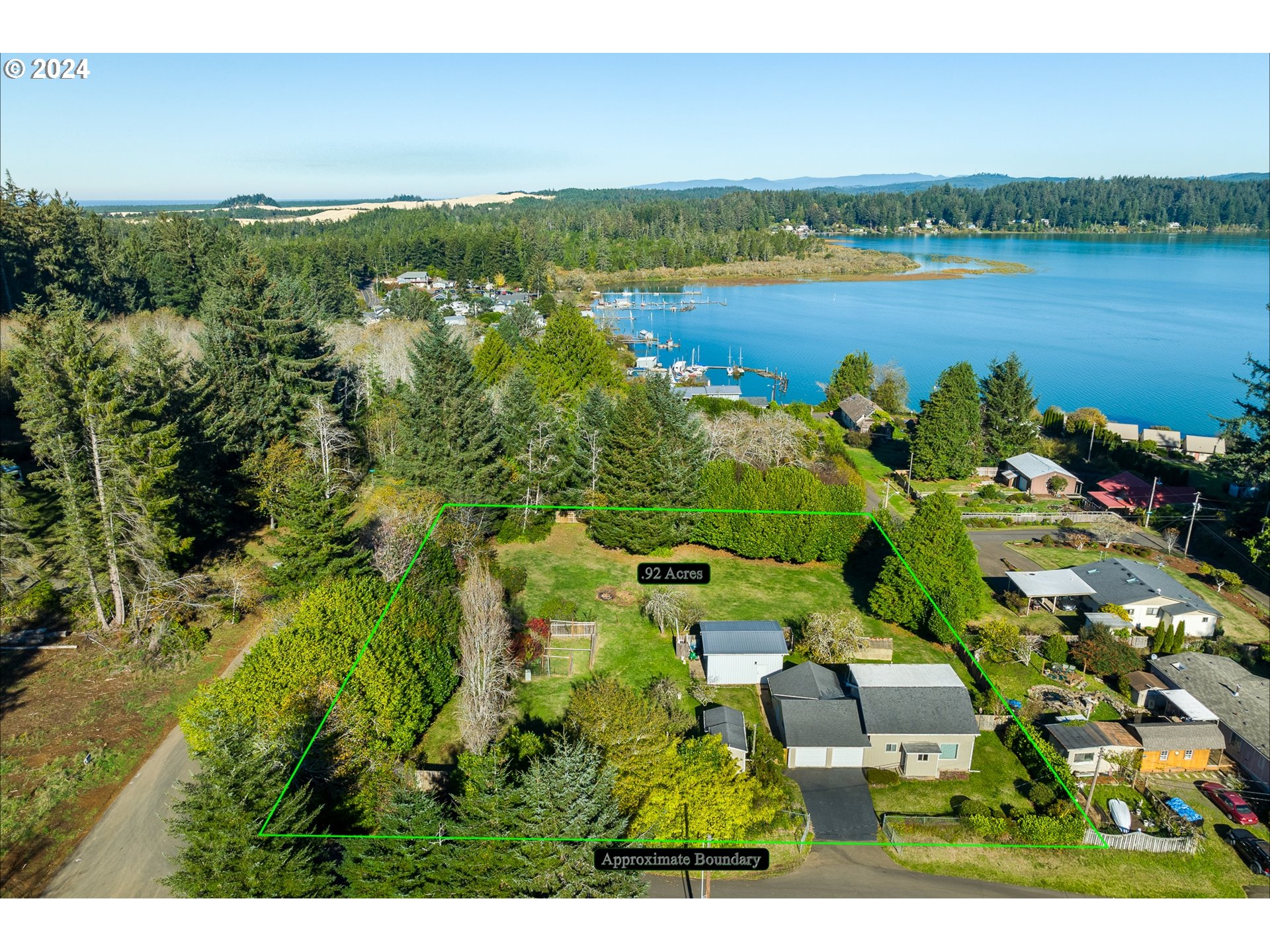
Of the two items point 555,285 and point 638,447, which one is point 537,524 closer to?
point 638,447

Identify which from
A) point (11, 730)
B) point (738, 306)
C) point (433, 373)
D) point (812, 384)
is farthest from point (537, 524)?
point (738, 306)

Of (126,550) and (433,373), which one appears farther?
(433,373)

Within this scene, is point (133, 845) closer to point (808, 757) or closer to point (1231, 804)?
point (808, 757)

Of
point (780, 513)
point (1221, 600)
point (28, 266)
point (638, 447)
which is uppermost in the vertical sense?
point (28, 266)

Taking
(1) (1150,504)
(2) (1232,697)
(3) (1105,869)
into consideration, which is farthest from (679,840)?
(1) (1150,504)

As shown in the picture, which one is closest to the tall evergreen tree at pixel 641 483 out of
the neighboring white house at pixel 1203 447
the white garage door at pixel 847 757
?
the white garage door at pixel 847 757

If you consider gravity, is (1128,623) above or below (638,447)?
below

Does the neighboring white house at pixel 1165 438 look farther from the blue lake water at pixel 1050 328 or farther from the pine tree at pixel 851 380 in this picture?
the pine tree at pixel 851 380
